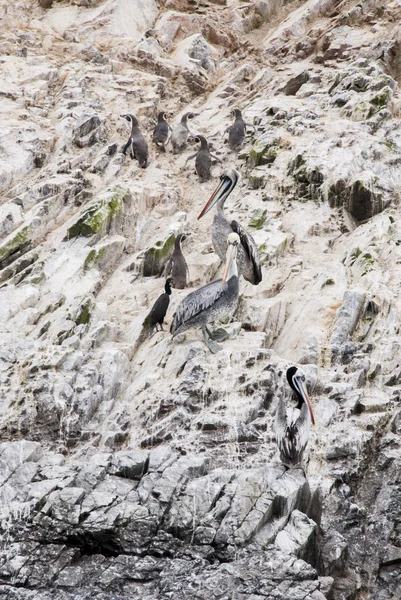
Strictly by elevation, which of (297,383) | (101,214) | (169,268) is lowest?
(169,268)

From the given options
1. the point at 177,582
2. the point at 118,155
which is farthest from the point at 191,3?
the point at 177,582

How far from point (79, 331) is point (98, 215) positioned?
3.76 metres

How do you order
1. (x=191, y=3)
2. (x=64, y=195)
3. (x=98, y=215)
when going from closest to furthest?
(x=98, y=215)
(x=64, y=195)
(x=191, y=3)

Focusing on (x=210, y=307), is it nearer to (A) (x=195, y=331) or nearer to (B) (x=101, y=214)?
(A) (x=195, y=331)

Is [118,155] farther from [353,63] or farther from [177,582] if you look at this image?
[177,582]

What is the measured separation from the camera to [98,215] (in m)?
16.0

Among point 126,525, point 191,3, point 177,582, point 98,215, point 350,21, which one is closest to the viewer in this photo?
point 177,582

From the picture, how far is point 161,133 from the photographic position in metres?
19.7

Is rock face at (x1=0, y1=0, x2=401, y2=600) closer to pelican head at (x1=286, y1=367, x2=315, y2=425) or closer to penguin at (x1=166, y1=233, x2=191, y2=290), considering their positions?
penguin at (x1=166, y1=233, x2=191, y2=290)

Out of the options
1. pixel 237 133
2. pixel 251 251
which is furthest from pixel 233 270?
pixel 237 133

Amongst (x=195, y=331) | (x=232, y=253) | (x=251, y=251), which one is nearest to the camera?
(x=232, y=253)

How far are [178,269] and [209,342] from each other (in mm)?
2605

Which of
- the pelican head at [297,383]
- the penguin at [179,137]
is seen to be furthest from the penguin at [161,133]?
the pelican head at [297,383]

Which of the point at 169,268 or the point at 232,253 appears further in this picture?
the point at 169,268
